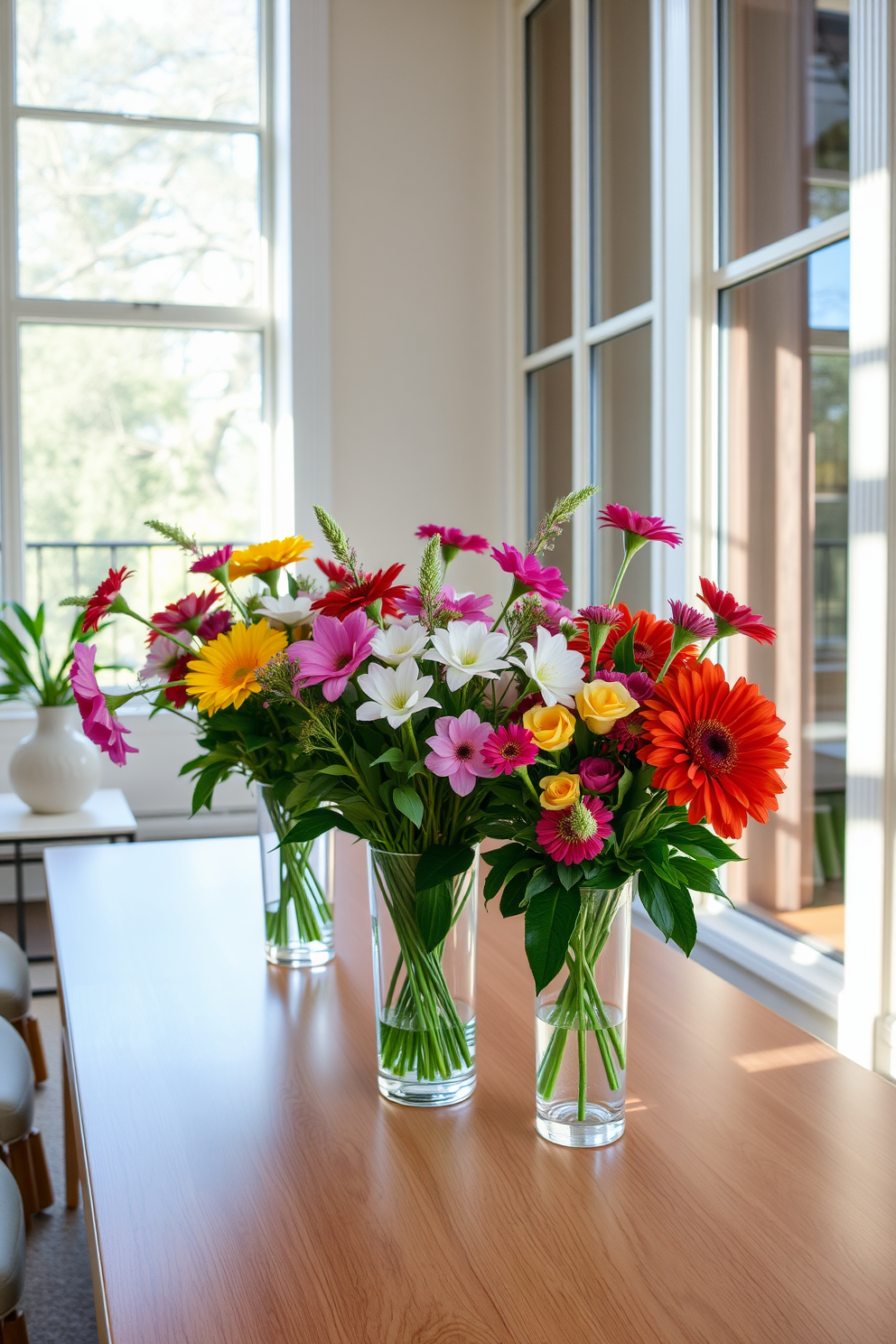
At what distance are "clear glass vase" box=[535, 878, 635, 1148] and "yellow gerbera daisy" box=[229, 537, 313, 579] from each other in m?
0.48

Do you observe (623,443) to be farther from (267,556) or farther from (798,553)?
(267,556)

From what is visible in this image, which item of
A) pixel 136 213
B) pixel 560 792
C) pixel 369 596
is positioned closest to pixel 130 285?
pixel 136 213

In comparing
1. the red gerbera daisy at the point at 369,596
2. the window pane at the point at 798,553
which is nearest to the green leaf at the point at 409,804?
the red gerbera daisy at the point at 369,596

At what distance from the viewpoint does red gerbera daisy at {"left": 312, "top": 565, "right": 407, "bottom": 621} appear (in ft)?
3.01

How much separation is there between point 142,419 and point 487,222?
1335mm

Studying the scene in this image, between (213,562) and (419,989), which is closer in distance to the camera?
(419,989)

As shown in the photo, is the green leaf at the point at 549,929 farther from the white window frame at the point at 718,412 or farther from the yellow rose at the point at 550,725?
the white window frame at the point at 718,412

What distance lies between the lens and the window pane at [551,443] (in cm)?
336

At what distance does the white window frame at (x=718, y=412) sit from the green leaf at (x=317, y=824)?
1.27m

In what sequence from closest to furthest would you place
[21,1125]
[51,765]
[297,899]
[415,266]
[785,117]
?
1. [297,899]
2. [21,1125]
3. [785,117]
4. [51,765]
5. [415,266]

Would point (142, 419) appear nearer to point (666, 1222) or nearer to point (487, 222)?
point (487, 222)

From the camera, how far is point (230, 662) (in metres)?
1.04

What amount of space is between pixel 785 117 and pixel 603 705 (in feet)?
6.37

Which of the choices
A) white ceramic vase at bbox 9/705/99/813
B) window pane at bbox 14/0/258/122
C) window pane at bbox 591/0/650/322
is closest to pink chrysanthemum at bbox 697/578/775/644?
window pane at bbox 591/0/650/322
